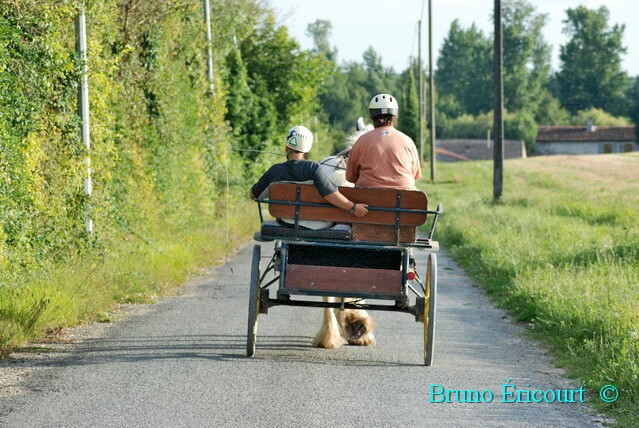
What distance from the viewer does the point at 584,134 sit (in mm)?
122500

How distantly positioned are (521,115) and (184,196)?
111 metres

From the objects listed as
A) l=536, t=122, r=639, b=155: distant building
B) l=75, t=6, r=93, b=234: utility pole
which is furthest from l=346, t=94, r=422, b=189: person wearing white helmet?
l=536, t=122, r=639, b=155: distant building

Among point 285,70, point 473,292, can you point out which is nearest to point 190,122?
point 473,292

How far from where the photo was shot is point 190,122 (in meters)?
19.3

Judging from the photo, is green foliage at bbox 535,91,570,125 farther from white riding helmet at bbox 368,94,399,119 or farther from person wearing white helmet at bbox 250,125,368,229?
person wearing white helmet at bbox 250,125,368,229

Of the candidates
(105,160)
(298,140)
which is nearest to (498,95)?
(105,160)

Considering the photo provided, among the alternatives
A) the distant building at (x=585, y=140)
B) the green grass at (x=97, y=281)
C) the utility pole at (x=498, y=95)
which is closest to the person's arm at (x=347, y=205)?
the green grass at (x=97, y=281)

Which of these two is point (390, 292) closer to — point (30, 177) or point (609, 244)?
point (30, 177)

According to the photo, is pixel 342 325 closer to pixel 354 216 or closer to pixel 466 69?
pixel 354 216

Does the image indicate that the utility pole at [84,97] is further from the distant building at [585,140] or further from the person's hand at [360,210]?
the distant building at [585,140]

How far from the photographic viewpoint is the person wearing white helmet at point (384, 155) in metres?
8.68

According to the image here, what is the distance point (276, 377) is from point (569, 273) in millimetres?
6275

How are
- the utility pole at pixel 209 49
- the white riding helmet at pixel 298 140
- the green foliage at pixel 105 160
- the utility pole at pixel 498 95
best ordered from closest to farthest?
the white riding helmet at pixel 298 140 → the green foliage at pixel 105 160 → the utility pole at pixel 209 49 → the utility pole at pixel 498 95

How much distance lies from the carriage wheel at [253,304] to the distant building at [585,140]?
384 ft
